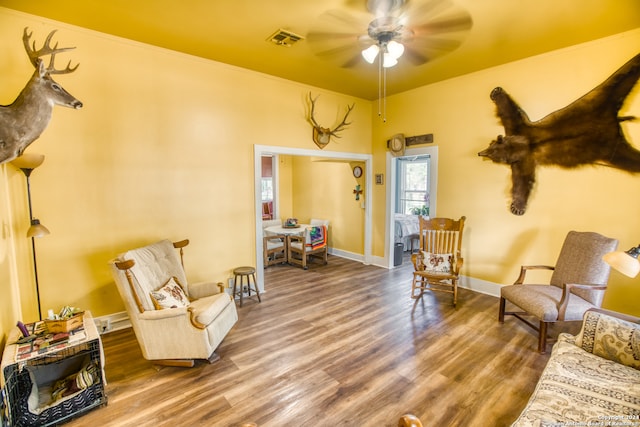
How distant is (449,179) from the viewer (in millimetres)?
4586

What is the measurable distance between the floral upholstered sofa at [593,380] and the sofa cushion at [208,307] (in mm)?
2214

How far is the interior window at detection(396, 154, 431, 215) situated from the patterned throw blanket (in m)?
3.20

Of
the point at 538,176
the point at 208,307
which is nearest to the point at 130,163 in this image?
the point at 208,307

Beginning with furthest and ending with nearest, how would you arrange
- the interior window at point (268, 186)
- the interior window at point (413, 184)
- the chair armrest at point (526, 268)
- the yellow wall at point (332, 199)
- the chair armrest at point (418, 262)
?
the interior window at point (413, 184)
the interior window at point (268, 186)
the yellow wall at point (332, 199)
the chair armrest at point (418, 262)
the chair armrest at point (526, 268)

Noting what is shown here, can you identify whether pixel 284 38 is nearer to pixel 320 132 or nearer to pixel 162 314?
pixel 320 132

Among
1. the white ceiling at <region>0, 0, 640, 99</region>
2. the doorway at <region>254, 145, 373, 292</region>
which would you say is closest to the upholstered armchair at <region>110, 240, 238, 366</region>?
the doorway at <region>254, 145, 373, 292</region>

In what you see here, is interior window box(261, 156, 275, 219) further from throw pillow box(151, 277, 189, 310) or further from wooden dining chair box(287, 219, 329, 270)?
throw pillow box(151, 277, 189, 310)

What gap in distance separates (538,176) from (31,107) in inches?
203

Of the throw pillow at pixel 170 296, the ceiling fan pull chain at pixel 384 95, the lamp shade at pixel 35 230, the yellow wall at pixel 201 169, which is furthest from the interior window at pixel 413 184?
the lamp shade at pixel 35 230

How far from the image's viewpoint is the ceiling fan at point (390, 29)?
100 inches

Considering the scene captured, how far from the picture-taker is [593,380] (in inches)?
68.0

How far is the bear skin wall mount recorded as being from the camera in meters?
3.12

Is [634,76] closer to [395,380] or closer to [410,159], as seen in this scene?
[395,380]

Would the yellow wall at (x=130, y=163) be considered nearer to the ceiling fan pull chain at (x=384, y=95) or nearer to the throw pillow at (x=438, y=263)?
the ceiling fan pull chain at (x=384, y=95)
